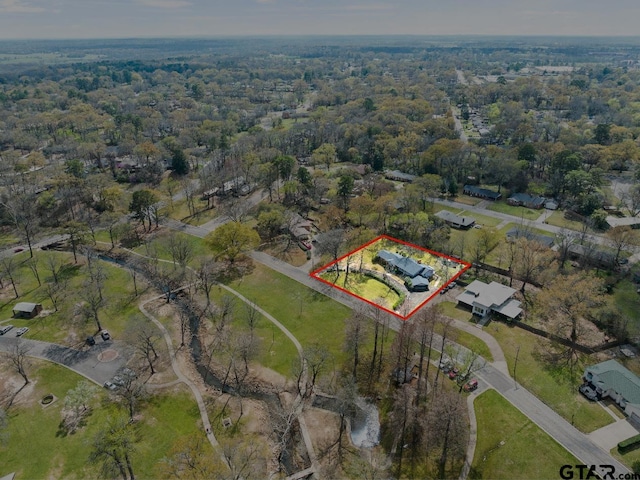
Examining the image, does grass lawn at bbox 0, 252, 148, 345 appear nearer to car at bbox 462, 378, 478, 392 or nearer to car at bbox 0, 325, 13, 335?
car at bbox 0, 325, 13, 335

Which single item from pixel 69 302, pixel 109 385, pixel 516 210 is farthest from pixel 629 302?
pixel 69 302

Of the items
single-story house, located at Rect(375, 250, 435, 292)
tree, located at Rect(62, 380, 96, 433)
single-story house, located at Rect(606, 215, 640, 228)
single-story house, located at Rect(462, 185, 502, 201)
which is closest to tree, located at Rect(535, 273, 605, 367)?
single-story house, located at Rect(375, 250, 435, 292)

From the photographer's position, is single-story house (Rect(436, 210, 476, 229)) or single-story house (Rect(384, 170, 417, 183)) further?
single-story house (Rect(384, 170, 417, 183))

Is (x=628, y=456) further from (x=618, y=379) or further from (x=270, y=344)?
(x=270, y=344)

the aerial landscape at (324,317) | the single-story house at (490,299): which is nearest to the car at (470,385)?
the aerial landscape at (324,317)

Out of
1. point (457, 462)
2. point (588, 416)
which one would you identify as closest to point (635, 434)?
point (588, 416)

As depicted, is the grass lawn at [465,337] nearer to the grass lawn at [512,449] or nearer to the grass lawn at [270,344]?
the grass lawn at [512,449]
